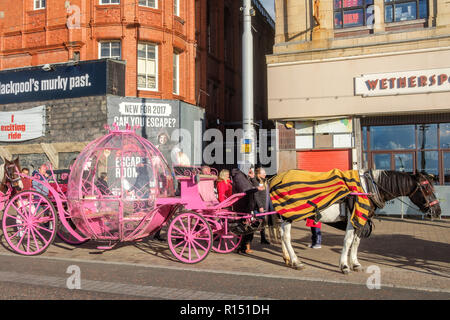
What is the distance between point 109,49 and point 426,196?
17.1 meters

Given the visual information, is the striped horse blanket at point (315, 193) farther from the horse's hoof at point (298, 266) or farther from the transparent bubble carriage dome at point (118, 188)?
the transparent bubble carriage dome at point (118, 188)

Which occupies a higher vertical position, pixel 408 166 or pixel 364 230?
pixel 408 166

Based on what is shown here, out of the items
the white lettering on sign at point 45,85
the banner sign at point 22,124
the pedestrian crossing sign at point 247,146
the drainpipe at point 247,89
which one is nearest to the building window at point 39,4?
the white lettering on sign at point 45,85

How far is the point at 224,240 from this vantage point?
392 inches

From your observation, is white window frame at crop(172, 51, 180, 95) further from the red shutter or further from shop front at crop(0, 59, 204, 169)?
the red shutter

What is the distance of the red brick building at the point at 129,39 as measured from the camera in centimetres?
2098

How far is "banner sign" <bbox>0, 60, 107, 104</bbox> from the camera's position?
2036 cm

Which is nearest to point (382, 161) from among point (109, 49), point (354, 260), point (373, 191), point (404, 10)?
point (404, 10)

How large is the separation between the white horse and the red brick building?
1445cm

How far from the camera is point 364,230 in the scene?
26.0 ft

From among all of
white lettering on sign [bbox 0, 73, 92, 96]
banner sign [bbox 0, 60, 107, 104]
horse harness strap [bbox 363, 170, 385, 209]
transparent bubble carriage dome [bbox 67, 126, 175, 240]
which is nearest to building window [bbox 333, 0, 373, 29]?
banner sign [bbox 0, 60, 107, 104]

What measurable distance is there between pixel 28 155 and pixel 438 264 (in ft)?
61.7

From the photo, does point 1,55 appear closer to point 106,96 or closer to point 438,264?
point 106,96
